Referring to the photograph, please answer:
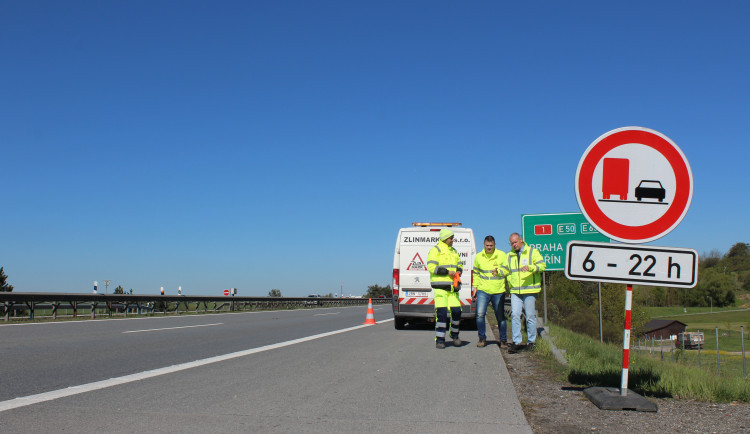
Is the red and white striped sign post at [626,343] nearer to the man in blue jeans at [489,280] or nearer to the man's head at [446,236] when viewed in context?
the man in blue jeans at [489,280]

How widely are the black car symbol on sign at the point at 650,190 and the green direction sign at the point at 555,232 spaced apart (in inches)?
378

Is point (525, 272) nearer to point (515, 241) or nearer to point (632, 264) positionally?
point (515, 241)

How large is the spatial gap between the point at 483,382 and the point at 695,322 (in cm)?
16487

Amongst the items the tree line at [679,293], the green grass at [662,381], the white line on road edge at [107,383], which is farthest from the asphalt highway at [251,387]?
the tree line at [679,293]

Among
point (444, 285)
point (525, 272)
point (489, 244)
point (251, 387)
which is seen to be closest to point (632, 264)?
point (251, 387)

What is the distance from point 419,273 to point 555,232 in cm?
333

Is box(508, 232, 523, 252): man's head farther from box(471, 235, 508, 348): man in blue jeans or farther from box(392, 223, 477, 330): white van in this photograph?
box(392, 223, 477, 330): white van

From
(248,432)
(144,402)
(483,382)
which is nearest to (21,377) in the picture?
(144,402)

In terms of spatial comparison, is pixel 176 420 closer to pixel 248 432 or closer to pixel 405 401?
pixel 248 432

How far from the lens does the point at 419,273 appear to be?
15484 mm

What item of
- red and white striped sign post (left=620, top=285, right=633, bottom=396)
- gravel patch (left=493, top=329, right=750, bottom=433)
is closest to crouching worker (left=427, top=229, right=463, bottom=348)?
gravel patch (left=493, top=329, right=750, bottom=433)

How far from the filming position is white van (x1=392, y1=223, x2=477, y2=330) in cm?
1533

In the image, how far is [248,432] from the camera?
447cm

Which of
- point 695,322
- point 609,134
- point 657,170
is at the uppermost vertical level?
point 609,134
